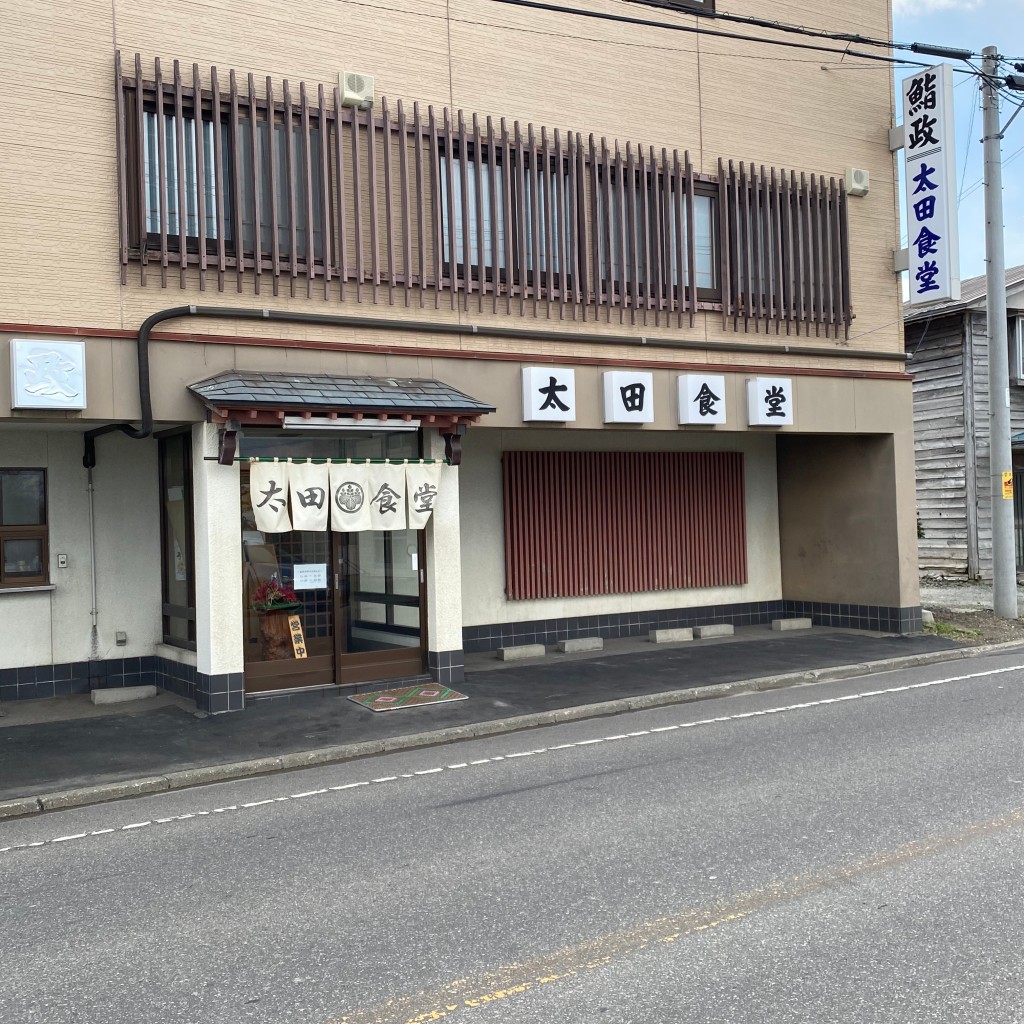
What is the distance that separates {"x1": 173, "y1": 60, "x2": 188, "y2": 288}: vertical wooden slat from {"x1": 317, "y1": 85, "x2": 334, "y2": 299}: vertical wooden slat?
5.24 ft

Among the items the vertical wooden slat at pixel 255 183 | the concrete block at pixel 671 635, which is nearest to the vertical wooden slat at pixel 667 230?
the concrete block at pixel 671 635

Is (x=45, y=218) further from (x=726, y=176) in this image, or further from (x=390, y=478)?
(x=726, y=176)

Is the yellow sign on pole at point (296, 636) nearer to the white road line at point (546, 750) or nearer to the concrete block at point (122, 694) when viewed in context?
the concrete block at point (122, 694)

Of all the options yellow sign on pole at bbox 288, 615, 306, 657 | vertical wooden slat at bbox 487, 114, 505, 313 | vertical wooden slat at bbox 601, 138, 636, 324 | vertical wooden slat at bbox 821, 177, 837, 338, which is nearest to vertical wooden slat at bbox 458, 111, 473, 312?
vertical wooden slat at bbox 487, 114, 505, 313

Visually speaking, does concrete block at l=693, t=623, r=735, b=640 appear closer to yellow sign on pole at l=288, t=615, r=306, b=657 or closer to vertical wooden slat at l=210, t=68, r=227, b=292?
yellow sign on pole at l=288, t=615, r=306, b=657

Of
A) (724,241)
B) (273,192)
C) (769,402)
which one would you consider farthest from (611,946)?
(724,241)

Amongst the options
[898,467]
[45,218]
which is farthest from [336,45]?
[898,467]

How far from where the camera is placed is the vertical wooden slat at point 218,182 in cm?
1163

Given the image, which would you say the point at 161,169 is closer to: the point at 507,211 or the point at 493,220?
the point at 493,220

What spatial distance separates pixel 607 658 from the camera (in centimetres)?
1478

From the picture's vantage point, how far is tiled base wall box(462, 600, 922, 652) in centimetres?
1574

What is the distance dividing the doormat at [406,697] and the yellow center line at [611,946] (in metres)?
6.41

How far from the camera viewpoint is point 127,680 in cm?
1284

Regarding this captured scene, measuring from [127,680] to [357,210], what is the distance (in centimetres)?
641
